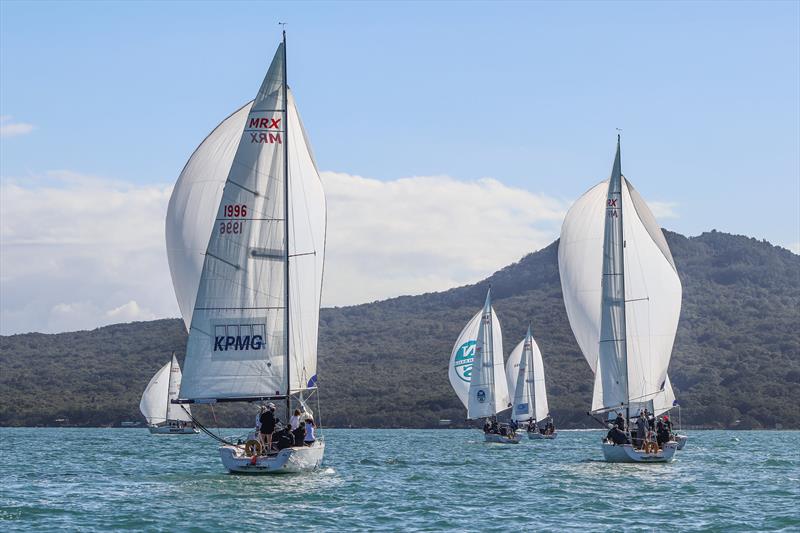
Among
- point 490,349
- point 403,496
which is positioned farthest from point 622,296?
point 490,349

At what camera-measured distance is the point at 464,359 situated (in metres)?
81.2

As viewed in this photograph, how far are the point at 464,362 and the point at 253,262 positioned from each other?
155ft

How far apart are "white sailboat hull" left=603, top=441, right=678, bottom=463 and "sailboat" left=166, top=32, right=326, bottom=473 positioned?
12190 mm

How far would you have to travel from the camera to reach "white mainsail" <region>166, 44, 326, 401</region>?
3453 centimetres

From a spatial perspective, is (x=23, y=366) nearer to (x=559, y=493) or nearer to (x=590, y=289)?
(x=590, y=289)

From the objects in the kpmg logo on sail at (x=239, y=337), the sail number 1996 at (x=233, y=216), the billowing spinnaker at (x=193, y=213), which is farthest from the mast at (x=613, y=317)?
the sail number 1996 at (x=233, y=216)

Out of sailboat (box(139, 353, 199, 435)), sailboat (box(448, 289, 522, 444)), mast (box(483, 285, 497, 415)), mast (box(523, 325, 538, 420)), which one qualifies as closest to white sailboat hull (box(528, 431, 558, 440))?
mast (box(523, 325, 538, 420))

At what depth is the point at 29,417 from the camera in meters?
130

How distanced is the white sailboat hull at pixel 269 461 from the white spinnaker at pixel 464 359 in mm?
46350

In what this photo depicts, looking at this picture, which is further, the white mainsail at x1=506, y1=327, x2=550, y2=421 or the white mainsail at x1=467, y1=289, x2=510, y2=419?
the white mainsail at x1=506, y1=327, x2=550, y2=421

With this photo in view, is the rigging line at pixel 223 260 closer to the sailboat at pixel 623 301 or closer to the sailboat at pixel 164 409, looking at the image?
the sailboat at pixel 623 301

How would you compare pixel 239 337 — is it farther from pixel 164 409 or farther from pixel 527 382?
pixel 164 409

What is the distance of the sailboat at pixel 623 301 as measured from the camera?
4544 cm

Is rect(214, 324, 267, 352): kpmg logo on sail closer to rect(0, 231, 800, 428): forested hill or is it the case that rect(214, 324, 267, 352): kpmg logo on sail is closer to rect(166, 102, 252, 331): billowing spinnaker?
rect(166, 102, 252, 331): billowing spinnaker
